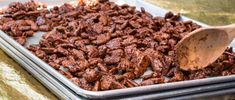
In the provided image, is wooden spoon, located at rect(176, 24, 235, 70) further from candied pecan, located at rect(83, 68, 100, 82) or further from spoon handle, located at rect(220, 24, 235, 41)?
candied pecan, located at rect(83, 68, 100, 82)

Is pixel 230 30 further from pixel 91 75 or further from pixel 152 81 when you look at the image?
pixel 91 75

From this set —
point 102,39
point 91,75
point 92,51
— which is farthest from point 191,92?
point 102,39

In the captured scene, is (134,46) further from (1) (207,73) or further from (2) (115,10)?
(2) (115,10)

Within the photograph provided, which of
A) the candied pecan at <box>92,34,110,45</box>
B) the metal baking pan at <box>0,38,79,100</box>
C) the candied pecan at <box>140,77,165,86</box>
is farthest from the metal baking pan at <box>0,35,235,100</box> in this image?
the candied pecan at <box>92,34,110,45</box>

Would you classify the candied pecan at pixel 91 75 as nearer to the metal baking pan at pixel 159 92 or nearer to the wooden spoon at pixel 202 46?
the metal baking pan at pixel 159 92

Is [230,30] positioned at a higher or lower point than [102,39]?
higher

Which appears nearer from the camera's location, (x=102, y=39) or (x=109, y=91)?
(x=109, y=91)
